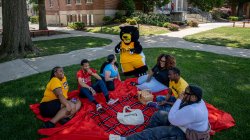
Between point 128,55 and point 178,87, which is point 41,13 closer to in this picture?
point 128,55

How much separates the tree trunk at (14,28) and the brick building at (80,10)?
15055mm

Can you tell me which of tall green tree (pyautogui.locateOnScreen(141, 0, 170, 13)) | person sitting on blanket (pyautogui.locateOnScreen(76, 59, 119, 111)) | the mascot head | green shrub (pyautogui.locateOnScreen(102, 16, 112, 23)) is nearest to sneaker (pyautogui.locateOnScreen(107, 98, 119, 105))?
person sitting on blanket (pyautogui.locateOnScreen(76, 59, 119, 111))

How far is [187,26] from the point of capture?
85.1 feet

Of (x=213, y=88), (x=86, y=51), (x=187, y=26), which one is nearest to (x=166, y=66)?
(x=213, y=88)

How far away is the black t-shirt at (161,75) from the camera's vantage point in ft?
22.1

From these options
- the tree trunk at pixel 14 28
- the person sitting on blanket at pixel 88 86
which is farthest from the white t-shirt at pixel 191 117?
the tree trunk at pixel 14 28

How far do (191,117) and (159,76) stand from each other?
3189mm

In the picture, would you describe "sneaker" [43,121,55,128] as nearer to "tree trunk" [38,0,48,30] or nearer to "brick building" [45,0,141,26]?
"tree trunk" [38,0,48,30]

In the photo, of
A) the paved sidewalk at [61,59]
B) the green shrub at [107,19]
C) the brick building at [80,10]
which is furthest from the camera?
the brick building at [80,10]

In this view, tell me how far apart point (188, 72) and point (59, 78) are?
5.22 metres

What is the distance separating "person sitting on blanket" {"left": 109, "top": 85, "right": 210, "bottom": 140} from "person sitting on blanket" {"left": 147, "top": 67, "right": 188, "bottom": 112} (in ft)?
3.56

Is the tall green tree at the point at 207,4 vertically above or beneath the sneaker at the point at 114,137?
above

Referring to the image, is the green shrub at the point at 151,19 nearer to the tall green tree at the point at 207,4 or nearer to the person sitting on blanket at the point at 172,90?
the tall green tree at the point at 207,4

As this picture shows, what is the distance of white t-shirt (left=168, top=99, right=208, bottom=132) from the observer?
12.3 ft
